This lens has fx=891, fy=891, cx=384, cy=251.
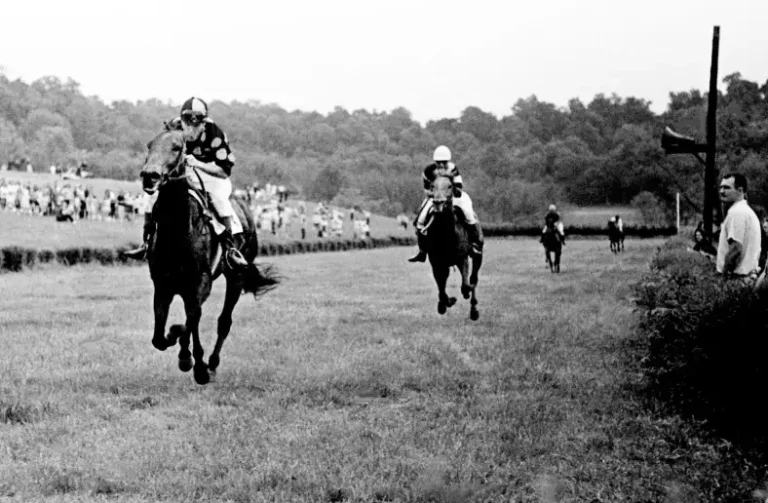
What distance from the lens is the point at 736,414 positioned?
7.14 meters

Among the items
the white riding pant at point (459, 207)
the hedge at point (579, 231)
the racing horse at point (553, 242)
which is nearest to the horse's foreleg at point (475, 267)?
the white riding pant at point (459, 207)

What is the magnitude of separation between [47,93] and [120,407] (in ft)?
434

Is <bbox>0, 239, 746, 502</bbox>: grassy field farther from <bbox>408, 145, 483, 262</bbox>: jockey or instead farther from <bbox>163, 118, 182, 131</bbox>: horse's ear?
<bbox>163, 118, 182, 131</bbox>: horse's ear

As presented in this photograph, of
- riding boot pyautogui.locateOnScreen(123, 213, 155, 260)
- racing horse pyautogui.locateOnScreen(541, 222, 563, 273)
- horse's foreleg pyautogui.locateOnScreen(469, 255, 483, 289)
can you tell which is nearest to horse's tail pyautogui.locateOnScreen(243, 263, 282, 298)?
riding boot pyautogui.locateOnScreen(123, 213, 155, 260)

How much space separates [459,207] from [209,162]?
5.74 metres

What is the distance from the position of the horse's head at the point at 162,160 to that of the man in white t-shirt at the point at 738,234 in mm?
5457

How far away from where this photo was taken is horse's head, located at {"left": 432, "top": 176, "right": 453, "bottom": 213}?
11031mm

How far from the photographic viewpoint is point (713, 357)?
24.0 feet

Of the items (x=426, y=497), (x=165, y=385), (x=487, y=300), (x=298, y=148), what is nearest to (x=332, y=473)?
(x=426, y=497)

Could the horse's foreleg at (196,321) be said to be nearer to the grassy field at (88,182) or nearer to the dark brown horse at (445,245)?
the dark brown horse at (445,245)

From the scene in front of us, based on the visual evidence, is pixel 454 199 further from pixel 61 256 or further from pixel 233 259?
pixel 61 256

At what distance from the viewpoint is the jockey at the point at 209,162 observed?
23.6ft

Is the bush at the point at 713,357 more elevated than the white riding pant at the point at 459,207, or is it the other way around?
the white riding pant at the point at 459,207

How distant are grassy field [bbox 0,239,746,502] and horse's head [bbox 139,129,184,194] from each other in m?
2.12
